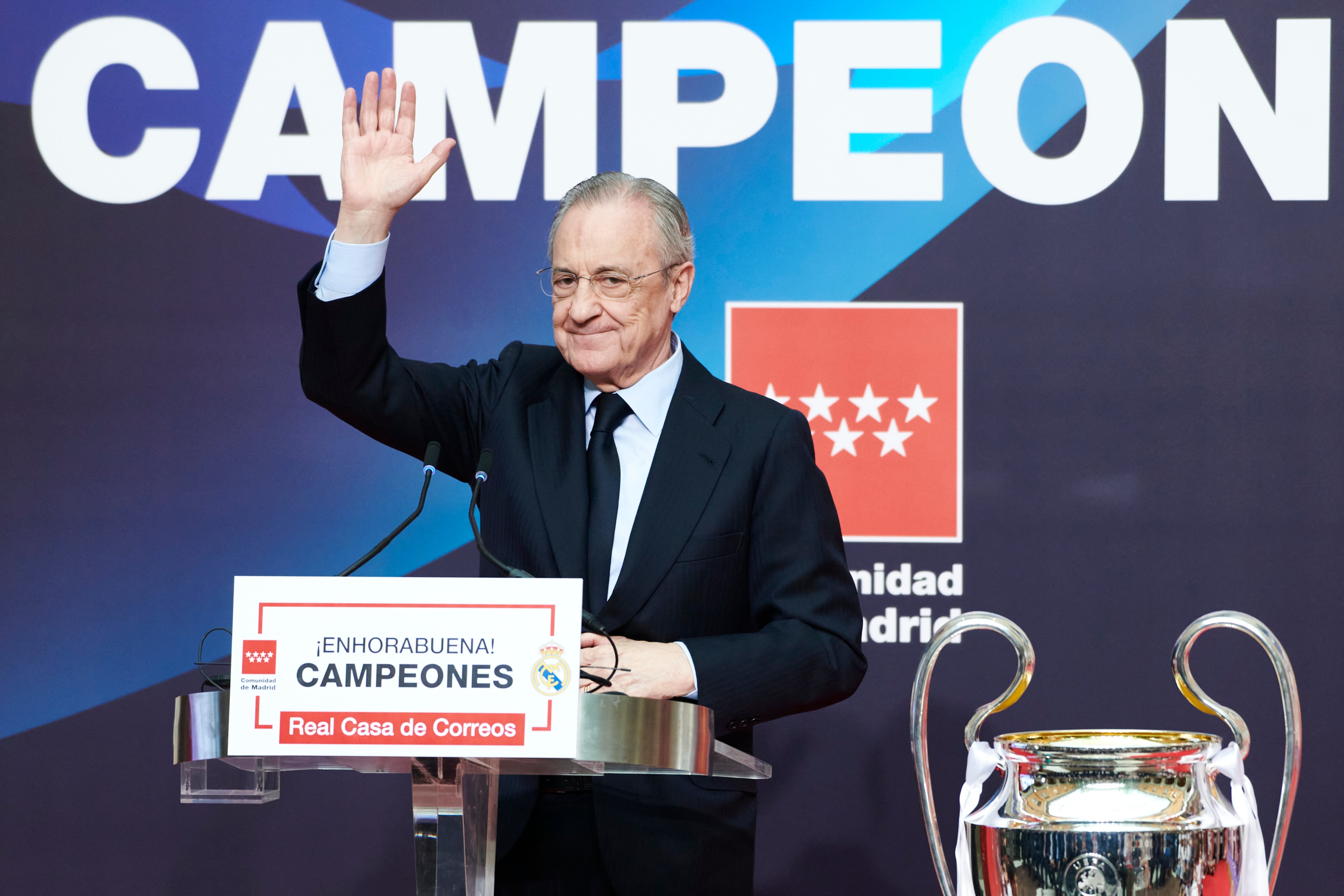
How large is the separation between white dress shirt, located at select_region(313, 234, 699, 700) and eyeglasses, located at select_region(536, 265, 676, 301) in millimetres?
149

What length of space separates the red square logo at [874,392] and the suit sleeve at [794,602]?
0.97 meters

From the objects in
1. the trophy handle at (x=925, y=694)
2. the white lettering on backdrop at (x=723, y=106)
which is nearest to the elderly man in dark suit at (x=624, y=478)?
the trophy handle at (x=925, y=694)

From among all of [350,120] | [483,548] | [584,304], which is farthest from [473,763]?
[350,120]

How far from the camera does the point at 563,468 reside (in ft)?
6.41

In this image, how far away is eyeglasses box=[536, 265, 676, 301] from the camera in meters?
2.00

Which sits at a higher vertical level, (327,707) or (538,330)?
(538,330)

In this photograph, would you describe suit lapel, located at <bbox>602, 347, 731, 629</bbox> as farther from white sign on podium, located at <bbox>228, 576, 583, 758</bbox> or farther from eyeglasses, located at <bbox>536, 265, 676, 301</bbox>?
white sign on podium, located at <bbox>228, 576, 583, 758</bbox>

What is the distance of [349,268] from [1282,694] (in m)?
1.38

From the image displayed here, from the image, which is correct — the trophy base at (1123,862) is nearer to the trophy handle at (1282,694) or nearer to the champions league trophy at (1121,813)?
the champions league trophy at (1121,813)

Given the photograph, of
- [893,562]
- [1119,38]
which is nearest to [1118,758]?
[893,562]

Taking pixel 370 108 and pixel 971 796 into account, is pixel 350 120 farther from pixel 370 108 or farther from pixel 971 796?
pixel 971 796

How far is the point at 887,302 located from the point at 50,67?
2.09 m

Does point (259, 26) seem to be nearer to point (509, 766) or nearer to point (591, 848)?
point (591, 848)

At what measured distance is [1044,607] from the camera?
302 cm
